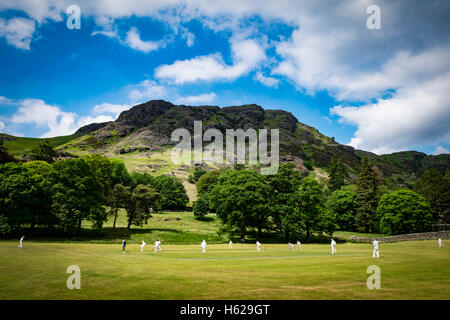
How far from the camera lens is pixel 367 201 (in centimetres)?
8700

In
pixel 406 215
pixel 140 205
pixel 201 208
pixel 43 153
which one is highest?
pixel 43 153

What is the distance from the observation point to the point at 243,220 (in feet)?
195

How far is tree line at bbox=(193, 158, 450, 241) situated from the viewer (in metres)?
60.0

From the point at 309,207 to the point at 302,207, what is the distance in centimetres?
160

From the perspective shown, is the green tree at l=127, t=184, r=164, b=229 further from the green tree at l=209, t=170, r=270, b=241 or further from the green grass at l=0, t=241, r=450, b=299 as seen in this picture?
the green grass at l=0, t=241, r=450, b=299

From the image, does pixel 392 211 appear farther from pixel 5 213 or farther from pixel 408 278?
pixel 5 213

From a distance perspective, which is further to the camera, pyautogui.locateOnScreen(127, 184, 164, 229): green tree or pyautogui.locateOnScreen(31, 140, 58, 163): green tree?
pyautogui.locateOnScreen(31, 140, 58, 163): green tree

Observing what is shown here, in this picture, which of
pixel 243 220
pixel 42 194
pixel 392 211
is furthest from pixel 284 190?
pixel 42 194

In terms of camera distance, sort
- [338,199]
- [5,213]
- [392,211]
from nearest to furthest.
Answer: [5,213], [392,211], [338,199]

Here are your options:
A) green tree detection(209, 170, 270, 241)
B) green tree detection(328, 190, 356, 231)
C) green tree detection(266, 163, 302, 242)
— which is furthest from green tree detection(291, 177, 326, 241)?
green tree detection(328, 190, 356, 231)

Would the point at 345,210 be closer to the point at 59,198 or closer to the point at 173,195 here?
the point at 173,195

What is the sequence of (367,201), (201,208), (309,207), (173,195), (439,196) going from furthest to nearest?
(173,195)
(201,208)
(367,201)
(439,196)
(309,207)

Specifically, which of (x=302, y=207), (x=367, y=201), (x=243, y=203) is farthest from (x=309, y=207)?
(x=367, y=201)
